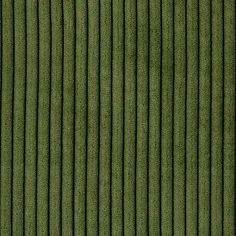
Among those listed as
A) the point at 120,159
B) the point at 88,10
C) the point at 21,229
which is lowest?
the point at 21,229

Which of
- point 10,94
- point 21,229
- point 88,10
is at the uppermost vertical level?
point 88,10

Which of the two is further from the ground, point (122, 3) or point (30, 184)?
point (122, 3)

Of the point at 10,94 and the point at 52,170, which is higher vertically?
the point at 10,94

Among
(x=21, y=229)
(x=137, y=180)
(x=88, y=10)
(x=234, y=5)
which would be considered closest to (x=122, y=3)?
(x=88, y=10)

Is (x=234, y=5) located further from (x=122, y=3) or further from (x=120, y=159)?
(x=120, y=159)

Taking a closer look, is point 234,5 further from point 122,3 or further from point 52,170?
point 52,170

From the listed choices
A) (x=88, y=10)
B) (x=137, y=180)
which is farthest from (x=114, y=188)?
(x=88, y=10)
